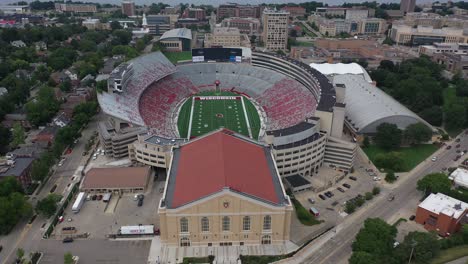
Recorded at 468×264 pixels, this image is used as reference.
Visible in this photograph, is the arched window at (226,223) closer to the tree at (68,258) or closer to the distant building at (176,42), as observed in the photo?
the tree at (68,258)

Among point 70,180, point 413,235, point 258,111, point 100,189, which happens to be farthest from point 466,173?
point 70,180

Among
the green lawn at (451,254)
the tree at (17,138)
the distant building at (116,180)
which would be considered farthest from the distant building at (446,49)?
the tree at (17,138)

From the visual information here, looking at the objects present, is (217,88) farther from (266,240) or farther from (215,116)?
(266,240)

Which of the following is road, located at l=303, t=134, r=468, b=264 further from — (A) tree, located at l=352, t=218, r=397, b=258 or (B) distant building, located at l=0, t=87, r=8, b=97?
(B) distant building, located at l=0, t=87, r=8, b=97

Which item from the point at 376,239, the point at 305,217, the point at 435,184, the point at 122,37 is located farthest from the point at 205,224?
the point at 122,37

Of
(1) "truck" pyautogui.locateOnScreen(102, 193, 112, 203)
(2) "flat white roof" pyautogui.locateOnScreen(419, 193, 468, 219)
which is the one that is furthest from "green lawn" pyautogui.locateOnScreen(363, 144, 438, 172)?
(1) "truck" pyautogui.locateOnScreen(102, 193, 112, 203)

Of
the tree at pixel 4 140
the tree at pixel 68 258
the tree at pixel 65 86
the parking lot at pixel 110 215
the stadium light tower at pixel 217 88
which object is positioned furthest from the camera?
the stadium light tower at pixel 217 88

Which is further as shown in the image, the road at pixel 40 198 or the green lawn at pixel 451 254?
the road at pixel 40 198
